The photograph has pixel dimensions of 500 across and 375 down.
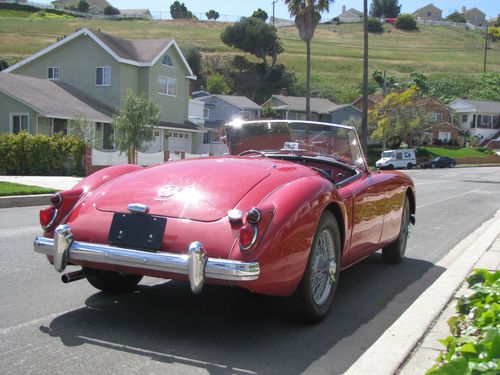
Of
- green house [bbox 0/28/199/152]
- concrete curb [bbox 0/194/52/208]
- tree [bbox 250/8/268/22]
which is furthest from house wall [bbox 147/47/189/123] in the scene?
tree [bbox 250/8/268/22]

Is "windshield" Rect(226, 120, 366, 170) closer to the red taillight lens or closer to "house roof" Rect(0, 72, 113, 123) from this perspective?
the red taillight lens

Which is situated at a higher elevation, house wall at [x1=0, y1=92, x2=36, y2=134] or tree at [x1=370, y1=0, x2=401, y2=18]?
tree at [x1=370, y1=0, x2=401, y2=18]

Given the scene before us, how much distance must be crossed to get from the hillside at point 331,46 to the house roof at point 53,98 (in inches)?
1672

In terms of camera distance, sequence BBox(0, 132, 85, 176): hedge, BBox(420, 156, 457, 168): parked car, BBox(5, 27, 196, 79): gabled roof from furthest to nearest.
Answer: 1. BBox(420, 156, 457, 168): parked car
2. BBox(5, 27, 196, 79): gabled roof
3. BBox(0, 132, 85, 176): hedge

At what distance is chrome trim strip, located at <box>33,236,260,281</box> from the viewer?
140 inches

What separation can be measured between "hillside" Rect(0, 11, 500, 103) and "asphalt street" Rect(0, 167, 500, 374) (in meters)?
72.3

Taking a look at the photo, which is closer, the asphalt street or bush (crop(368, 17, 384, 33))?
the asphalt street

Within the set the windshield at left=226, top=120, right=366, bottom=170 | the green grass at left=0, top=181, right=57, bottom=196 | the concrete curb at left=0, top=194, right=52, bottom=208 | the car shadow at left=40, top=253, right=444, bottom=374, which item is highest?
the windshield at left=226, top=120, right=366, bottom=170

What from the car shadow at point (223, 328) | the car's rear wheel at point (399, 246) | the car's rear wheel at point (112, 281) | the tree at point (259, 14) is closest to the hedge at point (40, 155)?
the car's rear wheel at point (399, 246)

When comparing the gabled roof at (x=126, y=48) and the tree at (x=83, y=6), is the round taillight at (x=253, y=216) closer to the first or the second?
the gabled roof at (x=126, y=48)

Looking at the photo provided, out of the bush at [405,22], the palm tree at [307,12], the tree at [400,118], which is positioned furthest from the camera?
the bush at [405,22]

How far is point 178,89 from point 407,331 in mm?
35199

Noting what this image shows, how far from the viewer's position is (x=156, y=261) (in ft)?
12.1

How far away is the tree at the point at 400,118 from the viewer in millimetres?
55562
